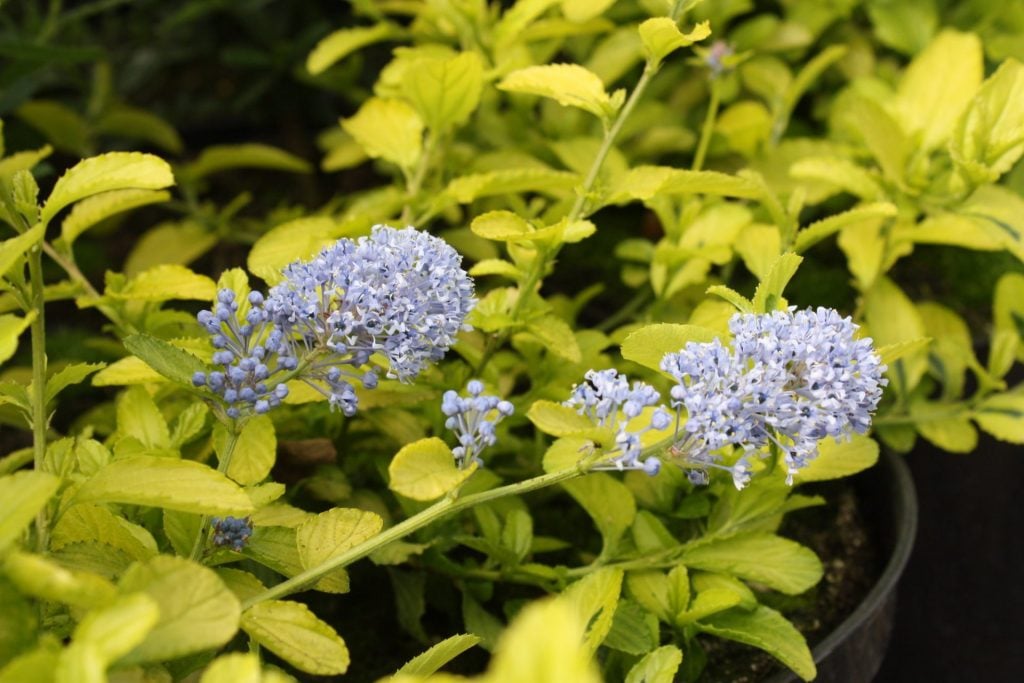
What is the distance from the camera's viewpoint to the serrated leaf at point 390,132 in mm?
892

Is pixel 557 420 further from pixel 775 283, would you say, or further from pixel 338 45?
pixel 338 45

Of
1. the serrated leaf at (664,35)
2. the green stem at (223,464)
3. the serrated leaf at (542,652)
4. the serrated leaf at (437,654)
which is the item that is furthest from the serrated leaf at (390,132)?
the serrated leaf at (542,652)

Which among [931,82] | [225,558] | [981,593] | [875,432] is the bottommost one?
[981,593]

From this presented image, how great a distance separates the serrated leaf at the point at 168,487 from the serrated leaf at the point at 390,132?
15.7 inches

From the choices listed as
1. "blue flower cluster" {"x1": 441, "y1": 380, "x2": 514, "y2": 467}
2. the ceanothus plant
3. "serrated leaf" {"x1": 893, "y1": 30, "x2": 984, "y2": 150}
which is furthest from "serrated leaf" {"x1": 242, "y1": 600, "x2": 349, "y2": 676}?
"serrated leaf" {"x1": 893, "y1": 30, "x2": 984, "y2": 150}

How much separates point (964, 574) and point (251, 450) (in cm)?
73

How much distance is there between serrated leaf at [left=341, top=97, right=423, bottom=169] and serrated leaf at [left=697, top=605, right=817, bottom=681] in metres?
0.41

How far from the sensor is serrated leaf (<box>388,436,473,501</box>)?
1.77ft

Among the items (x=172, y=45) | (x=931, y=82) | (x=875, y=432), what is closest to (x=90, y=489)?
(x=875, y=432)

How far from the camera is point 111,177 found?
59 cm

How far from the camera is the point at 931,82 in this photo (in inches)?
38.9

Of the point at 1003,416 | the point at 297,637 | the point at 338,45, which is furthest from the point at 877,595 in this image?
the point at 338,45

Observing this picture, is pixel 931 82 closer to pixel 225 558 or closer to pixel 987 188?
pixel 987 188

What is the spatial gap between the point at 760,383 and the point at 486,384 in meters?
0.27
